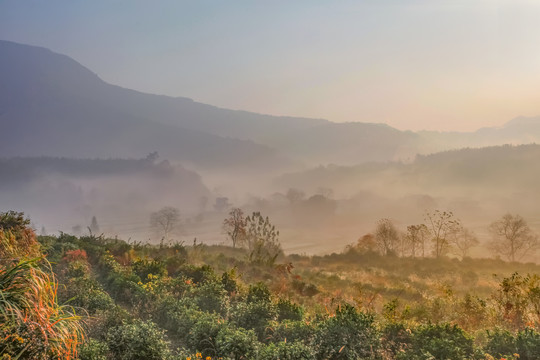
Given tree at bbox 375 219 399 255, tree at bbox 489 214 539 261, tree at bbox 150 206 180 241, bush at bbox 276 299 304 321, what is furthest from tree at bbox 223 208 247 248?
tree at bbox 150 206 180 241

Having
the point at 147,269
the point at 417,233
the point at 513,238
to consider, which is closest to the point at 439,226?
the point at 417,233

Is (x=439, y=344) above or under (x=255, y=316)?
above

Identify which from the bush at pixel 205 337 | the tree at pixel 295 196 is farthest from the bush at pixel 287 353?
the tree at pixel 295 196

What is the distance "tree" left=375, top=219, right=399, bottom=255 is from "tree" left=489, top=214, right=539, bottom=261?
2056 centimetres

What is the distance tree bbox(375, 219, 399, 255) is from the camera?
41.3 meters

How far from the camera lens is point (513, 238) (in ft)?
172

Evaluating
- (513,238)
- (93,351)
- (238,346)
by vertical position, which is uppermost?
(93,351)

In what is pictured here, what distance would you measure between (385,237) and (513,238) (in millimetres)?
24627

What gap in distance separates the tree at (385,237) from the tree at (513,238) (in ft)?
67.4

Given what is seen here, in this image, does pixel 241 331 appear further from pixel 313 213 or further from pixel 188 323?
pixel 313 213

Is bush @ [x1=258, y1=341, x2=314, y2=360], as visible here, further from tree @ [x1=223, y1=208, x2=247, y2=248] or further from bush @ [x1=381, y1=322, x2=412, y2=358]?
tree @ [x1=223, y1=208, x2=247, y2=248]

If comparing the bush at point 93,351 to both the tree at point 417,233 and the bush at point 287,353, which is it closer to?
the bush at point 287,353

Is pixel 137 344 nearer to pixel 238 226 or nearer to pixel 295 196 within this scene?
pixel 238 226

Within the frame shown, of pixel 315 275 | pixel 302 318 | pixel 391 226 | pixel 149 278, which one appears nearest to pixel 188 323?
pixel 302 318
